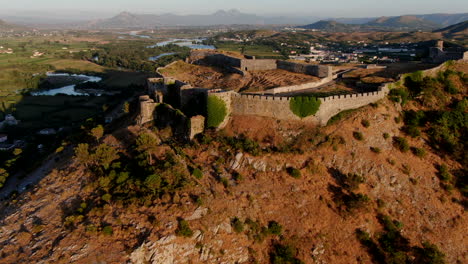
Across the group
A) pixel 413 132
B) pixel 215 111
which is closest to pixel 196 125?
pixel 215 111

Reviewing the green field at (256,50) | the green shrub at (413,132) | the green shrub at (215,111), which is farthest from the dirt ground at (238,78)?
the green field at (256,50)

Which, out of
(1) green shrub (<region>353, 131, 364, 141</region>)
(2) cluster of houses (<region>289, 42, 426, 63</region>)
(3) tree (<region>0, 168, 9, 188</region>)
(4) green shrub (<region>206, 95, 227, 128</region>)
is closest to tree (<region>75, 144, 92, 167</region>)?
(4) green shrub (<region>206, 95, 227, 128</region>)

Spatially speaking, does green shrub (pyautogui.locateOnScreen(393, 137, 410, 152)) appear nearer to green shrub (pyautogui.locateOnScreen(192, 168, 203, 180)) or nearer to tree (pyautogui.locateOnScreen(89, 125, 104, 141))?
green shrub (pyautogui.locateOnScreen(192, 168, 203, 180))

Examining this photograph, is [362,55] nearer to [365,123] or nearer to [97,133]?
[365,123]

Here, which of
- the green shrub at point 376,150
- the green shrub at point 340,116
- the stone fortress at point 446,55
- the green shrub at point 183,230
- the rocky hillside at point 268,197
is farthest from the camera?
the stone fortress at point 446,55

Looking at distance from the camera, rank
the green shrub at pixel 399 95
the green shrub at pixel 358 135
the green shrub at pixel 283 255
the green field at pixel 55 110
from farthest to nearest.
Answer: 1. the green field at pixel 55 110
2. the green shrub at pixel 399 95
3. the green shrub at pixel 358 135
4. the green shrub at pixel 283 255

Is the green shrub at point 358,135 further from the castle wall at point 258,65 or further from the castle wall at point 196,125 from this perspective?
the castle wall at point 258,65

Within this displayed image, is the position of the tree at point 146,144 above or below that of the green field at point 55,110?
above
